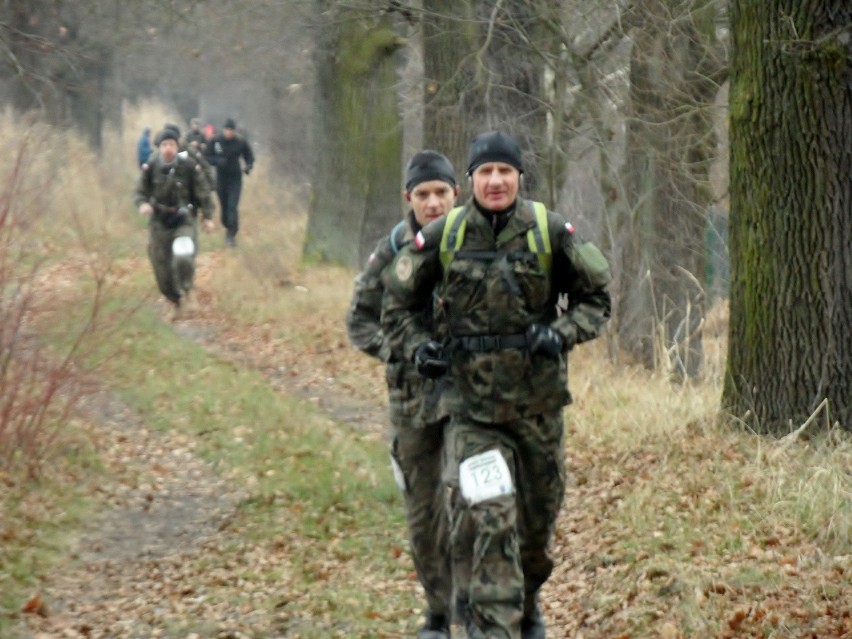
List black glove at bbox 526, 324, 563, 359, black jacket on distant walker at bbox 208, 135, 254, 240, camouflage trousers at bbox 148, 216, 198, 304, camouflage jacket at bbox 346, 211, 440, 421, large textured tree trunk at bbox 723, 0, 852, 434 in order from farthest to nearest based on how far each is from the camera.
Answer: black jacket on distant walker at bbox 208, 135, 254, 240
camouflage trousers at bbox 148, 216, 198, 304
large textured tree trunk at bbox 723, 0, 852, 434
camouflage jacket at bbox 346, 211, 440, 421
black glove at bbox 526, 324, 563, 359

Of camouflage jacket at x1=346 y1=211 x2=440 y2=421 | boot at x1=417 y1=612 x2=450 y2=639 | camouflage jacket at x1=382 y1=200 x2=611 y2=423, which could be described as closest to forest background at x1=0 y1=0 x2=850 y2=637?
boot at x1=417 y1=612 x2=450 y2=639

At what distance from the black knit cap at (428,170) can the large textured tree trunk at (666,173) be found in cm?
609

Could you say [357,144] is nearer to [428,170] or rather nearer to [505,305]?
[428,170]

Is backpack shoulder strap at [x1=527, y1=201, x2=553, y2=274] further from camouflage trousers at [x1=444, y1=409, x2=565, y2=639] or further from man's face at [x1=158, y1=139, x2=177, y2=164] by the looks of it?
man's face at [x1=158, y1=139, x2=177, y2=164]

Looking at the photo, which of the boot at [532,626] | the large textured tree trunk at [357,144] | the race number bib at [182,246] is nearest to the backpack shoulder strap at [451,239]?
the boot at [532,626]

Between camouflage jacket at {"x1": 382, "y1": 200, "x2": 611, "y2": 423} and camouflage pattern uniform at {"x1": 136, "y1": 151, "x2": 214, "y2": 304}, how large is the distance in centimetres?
1097

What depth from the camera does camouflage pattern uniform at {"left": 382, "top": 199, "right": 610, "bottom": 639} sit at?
6.14m

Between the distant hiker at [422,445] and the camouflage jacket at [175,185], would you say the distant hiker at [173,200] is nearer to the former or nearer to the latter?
the camouflage jacket at [175,185]

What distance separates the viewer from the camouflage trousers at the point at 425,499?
6.82 metres

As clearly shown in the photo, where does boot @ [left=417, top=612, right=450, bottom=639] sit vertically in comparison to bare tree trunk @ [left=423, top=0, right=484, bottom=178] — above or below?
below

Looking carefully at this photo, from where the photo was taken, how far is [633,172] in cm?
1584

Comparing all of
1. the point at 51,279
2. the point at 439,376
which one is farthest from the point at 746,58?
the point at 51,279

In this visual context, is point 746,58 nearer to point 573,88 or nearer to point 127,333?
point 573,88

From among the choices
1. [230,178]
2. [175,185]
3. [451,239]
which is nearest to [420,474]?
[451,239]
